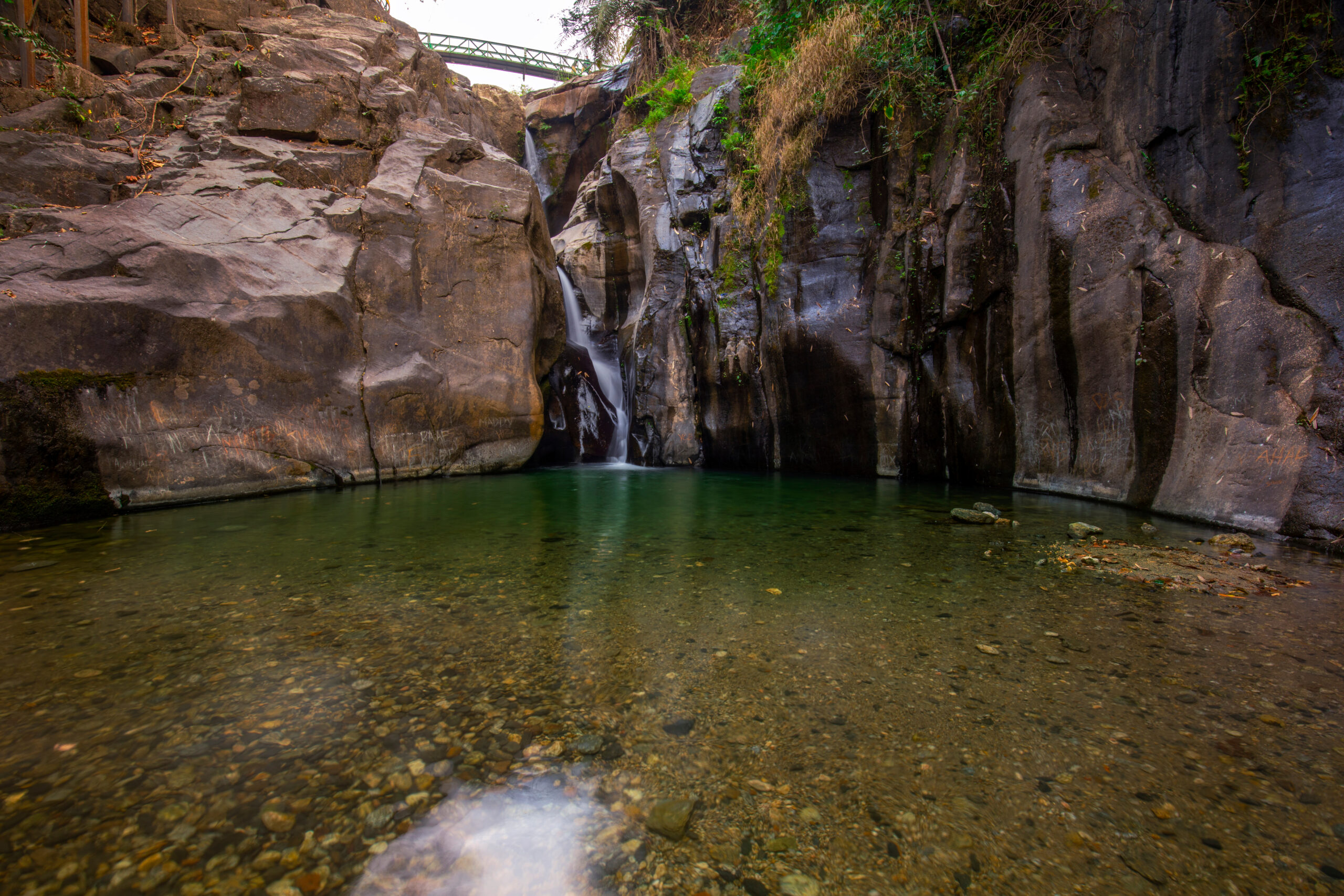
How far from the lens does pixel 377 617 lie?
2654 mm

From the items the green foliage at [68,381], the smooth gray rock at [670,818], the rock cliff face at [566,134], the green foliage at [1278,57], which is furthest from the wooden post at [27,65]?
the green foliage at [1278,57]

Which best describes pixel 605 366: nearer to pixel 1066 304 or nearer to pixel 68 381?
pixel 68 381

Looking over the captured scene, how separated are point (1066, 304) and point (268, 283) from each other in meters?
9.22

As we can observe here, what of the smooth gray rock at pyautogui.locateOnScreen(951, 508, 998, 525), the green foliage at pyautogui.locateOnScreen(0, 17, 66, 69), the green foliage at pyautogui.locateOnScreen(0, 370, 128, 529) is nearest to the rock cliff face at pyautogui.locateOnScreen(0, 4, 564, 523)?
the green foliage at pyautogui.locateOnScreen(0, 370, 128, 529)

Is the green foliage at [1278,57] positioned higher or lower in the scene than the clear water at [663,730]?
higher

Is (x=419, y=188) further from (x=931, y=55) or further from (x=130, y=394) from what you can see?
(x=931, y=55)

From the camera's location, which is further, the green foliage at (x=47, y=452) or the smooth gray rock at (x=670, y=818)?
the green foliage at (x=47, y=452)

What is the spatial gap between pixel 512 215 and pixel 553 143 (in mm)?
11392

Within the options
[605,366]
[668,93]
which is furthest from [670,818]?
[668,93]

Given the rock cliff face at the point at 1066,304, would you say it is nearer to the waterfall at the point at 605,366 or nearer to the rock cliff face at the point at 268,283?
the waterfall at the point at 605,366

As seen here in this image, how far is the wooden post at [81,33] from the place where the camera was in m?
8.37

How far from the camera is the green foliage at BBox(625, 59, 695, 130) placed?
1200 centimetres

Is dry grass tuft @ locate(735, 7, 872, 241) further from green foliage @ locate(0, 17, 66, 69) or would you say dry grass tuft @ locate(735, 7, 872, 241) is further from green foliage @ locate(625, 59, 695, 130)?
green foliage @ locate(0, 17, 66, 69)

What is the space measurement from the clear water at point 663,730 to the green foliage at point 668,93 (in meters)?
12.0
